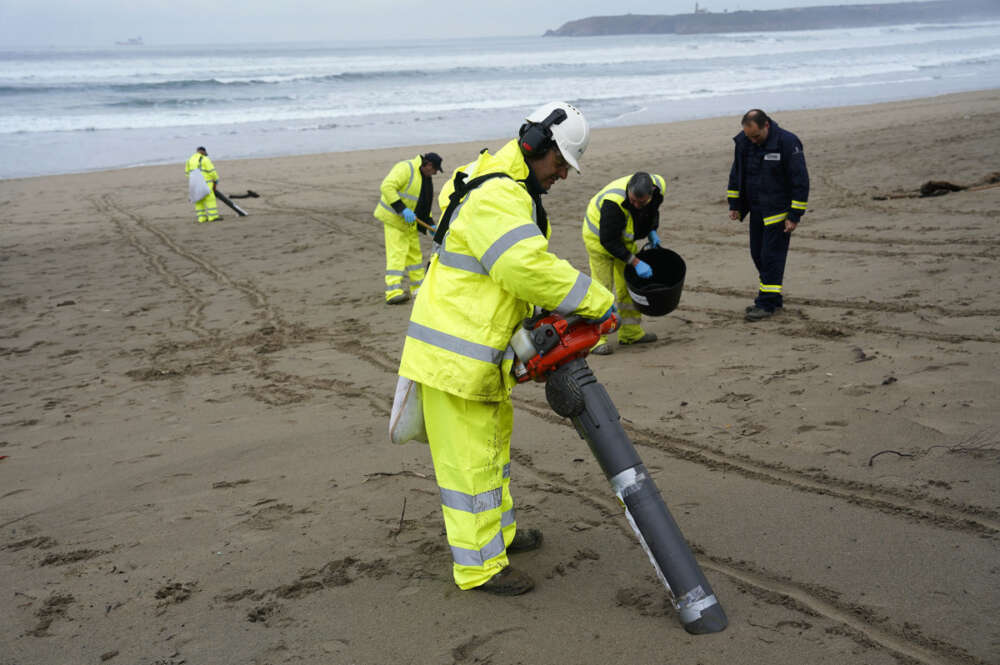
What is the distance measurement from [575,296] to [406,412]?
92 centimetres

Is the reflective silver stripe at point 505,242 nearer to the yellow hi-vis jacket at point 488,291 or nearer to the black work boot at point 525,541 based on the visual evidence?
the yellow hi-vis jacket at point 488,291

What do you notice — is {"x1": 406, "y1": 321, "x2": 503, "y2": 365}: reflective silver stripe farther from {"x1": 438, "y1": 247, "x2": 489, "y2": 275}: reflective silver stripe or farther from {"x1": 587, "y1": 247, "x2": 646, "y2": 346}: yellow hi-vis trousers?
A: {"x1": 587, "y1": 247, "x2": 646, "y2": 346}: yellow hi-vis trousers

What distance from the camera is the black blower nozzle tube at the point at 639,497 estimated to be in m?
2.99

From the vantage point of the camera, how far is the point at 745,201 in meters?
7.37

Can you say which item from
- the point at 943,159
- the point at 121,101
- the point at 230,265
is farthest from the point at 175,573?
the point at 121,101

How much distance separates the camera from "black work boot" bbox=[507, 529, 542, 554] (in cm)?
371

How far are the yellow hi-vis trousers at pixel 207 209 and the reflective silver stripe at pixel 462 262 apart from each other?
40.8ft

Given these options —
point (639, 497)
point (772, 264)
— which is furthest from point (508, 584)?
point (772, 264)

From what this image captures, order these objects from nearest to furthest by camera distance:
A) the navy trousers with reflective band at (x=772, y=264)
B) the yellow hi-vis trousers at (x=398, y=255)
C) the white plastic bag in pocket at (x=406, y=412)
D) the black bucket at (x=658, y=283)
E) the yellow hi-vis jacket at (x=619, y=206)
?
the white plastic bag in pocket at (x=406, y=412), the black bucket at (x=658, y=283), the yellow hi-vis jacket at (x=619, y=206), the navy trousers with reflective band at (x=772, y=264), the yellow hi-vis trousers at (x=398, y=255)

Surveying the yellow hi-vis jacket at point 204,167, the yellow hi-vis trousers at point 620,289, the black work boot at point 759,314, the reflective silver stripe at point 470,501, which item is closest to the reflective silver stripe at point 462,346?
the reflective silver stripe at point 470,501

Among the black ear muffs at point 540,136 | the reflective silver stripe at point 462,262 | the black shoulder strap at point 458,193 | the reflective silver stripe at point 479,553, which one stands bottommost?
the reflective silver stripe at point 479,553

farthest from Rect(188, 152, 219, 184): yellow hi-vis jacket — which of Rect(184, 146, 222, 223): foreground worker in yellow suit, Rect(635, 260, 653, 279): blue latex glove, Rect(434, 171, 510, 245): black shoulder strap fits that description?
Rect(434, 171, 510, 245): black shoulder strap

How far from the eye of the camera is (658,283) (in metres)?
6.02

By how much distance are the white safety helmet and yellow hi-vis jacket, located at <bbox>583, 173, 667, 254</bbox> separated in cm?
329
